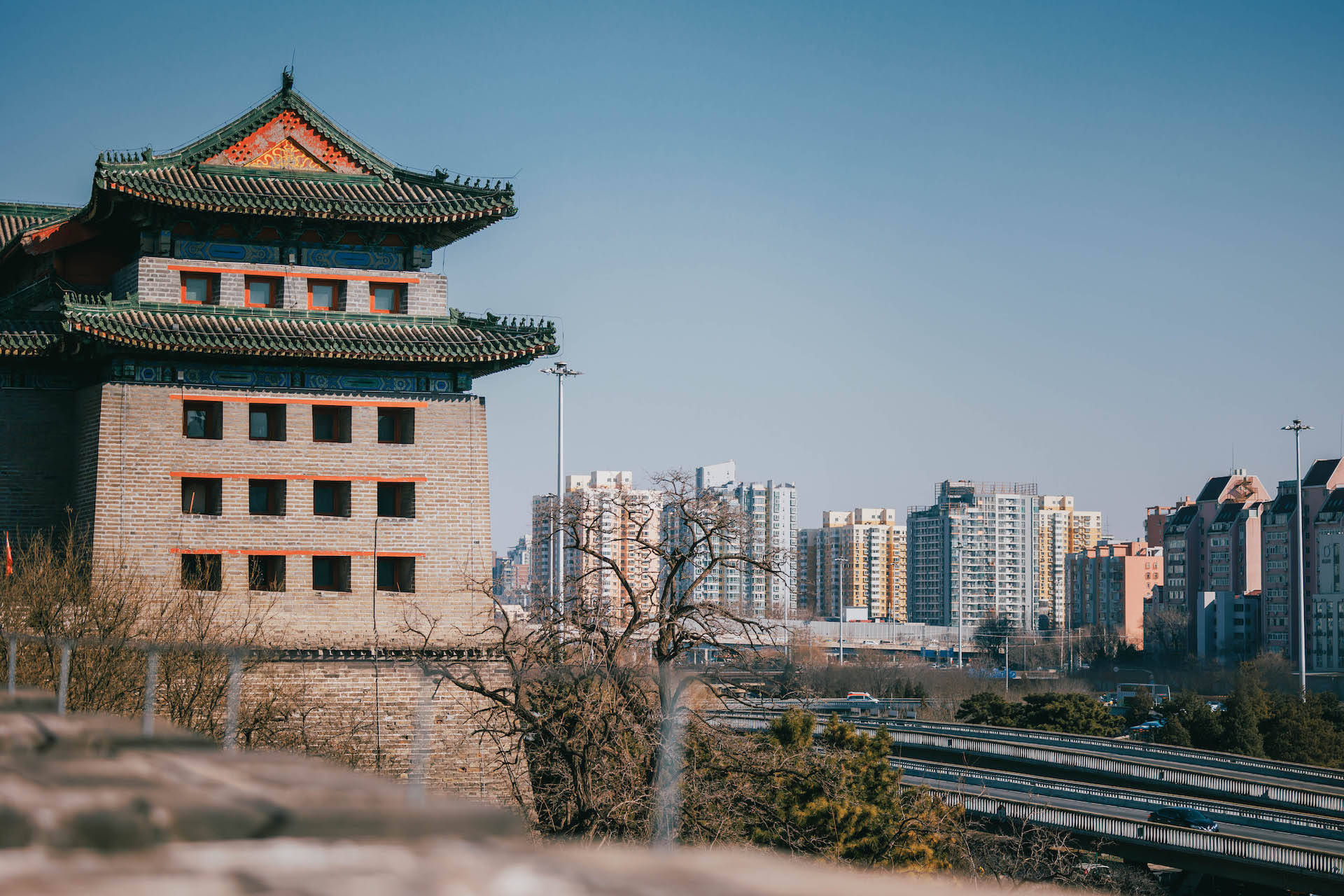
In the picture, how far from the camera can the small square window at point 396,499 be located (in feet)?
85.8

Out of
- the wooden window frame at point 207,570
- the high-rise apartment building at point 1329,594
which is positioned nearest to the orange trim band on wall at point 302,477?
the wooden window frame at point 207,570

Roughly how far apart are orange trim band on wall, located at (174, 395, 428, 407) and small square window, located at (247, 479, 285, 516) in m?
1.60

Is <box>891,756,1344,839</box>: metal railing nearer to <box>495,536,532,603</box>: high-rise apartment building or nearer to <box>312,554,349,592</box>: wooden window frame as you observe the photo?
<box>312,554,349,592</box>: wooden window frame

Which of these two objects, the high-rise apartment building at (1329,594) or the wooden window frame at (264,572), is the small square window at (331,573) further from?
the high-rise apartment building at (1329,594)

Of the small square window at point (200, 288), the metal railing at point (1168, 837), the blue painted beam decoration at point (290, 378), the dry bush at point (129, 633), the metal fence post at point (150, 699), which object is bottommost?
the metal railing at point (1168, 837)

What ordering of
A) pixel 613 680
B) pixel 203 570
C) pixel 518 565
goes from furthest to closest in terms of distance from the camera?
pixel 518 565 → pixel 203 570 → pixel 613 680

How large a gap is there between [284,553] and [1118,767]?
26737 millimetres

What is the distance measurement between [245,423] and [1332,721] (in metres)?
39.6

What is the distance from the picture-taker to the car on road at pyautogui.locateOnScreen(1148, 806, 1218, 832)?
1229 inches

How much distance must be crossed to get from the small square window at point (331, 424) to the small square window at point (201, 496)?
2168 millimetres

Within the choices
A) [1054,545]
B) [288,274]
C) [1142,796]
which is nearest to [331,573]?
[288,274]

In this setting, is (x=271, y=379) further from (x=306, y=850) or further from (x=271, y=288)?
(x=306, y=850)

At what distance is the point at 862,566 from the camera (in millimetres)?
132875

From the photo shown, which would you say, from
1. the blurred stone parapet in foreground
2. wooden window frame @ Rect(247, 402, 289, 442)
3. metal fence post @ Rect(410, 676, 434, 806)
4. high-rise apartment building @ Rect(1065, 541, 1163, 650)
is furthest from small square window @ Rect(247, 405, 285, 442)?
high-rise apartment building @ Rect(1065, 541, 1163, 650)
